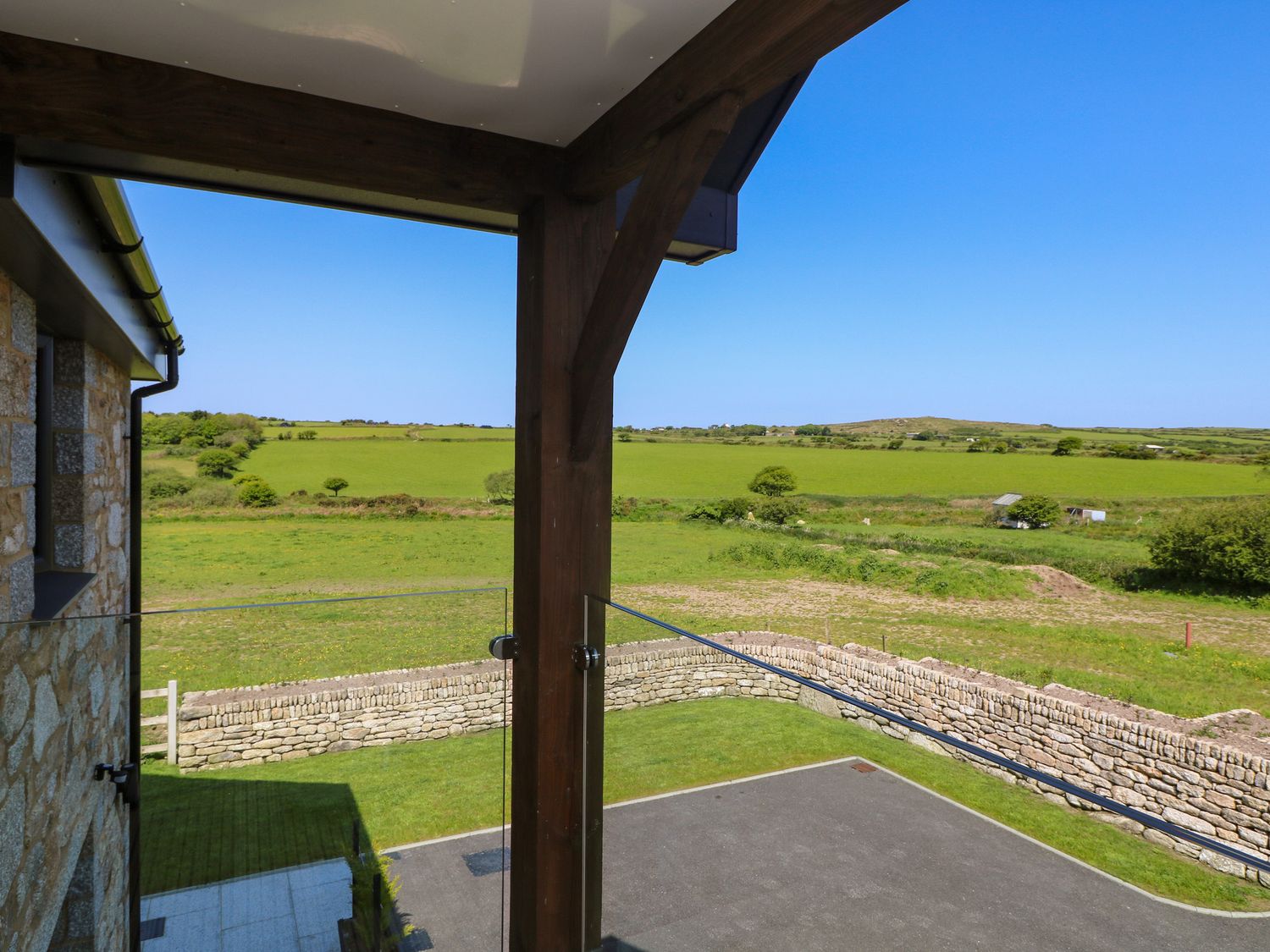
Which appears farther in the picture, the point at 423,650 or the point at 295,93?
the point at 423,650

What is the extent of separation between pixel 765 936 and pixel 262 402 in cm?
2371

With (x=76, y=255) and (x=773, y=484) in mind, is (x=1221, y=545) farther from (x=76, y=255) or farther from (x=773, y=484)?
(x=76, y=255)

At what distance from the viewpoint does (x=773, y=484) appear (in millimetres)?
29109

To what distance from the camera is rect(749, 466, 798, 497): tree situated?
95.1 ft

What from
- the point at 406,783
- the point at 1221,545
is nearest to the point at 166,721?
the point at 406,783

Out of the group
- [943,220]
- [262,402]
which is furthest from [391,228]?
[943,220]

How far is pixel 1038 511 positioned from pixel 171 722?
29.3 meters

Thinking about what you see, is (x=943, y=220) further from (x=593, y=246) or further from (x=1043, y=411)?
(x=593, y=246)

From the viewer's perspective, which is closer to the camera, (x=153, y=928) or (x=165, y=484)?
(x=153, y=928)

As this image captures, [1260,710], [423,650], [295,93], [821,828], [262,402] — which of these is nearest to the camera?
[821,828]

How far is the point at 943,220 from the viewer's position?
40.5 metres

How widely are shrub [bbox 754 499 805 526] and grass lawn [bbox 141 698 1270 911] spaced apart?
26.1 meters

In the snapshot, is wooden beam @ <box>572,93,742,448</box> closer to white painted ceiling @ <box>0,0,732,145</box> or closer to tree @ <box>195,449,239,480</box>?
white painted ceiling @ <box>0,0,732,145</box>

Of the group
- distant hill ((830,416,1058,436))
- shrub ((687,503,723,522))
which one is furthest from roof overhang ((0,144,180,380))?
distant hill ((830,416,1058,436))
